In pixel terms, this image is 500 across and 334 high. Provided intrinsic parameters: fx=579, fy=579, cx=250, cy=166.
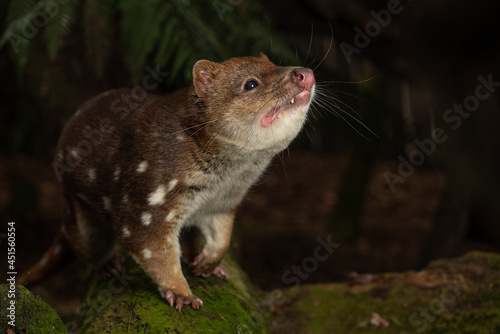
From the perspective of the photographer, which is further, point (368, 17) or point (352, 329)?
point (368, 17)

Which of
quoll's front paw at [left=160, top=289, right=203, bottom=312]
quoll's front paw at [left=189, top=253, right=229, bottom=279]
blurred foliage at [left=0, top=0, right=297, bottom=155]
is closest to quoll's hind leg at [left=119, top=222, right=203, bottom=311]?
quoll's front paw at [left=160, top=289, right=203, bottom=312]

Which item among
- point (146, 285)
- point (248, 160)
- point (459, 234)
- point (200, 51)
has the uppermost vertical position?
point (200, 51)

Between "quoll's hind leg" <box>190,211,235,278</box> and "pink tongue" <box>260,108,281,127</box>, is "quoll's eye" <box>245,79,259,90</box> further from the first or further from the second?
"quoll's hind leg" <box>190,211,235,278</box>

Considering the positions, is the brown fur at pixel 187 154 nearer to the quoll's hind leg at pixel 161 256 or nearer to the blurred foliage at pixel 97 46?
the quoll's hind leg at pixel 161 256

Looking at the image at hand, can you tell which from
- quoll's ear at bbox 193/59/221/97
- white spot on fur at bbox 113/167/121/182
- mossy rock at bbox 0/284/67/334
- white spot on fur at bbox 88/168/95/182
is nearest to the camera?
mossy rock at bbox 0/284/67/334

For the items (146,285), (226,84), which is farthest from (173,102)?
(146,285)

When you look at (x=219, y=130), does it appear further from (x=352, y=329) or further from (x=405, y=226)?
(x=405, y=226)
